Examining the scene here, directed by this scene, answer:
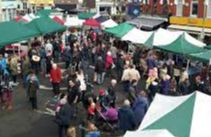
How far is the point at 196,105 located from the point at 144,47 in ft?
46.4

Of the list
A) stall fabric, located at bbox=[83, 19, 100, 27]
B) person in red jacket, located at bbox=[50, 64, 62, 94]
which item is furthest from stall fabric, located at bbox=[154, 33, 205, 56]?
stall fabric, located at bbox=[83, 19, 100, 27]

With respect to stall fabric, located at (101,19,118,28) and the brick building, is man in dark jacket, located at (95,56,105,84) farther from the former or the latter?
stall fabric, located at (101,19,118,28)

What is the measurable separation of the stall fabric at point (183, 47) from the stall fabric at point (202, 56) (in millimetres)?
438

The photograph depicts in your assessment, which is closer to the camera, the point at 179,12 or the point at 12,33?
the point at 12,33

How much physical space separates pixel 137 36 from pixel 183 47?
4494 millimetres

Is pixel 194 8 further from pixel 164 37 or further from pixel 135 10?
pixel 164 37

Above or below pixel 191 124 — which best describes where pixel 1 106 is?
below

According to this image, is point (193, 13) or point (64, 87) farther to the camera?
point (193, 13)

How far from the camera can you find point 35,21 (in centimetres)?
2302

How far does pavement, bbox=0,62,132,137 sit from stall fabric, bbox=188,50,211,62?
138 inches

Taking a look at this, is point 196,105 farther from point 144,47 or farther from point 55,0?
point 55,0

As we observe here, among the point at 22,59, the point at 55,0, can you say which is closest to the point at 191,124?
the point at 22,59

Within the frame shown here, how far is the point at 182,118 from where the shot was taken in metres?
9.44

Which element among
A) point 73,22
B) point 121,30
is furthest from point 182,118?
point 73,22
